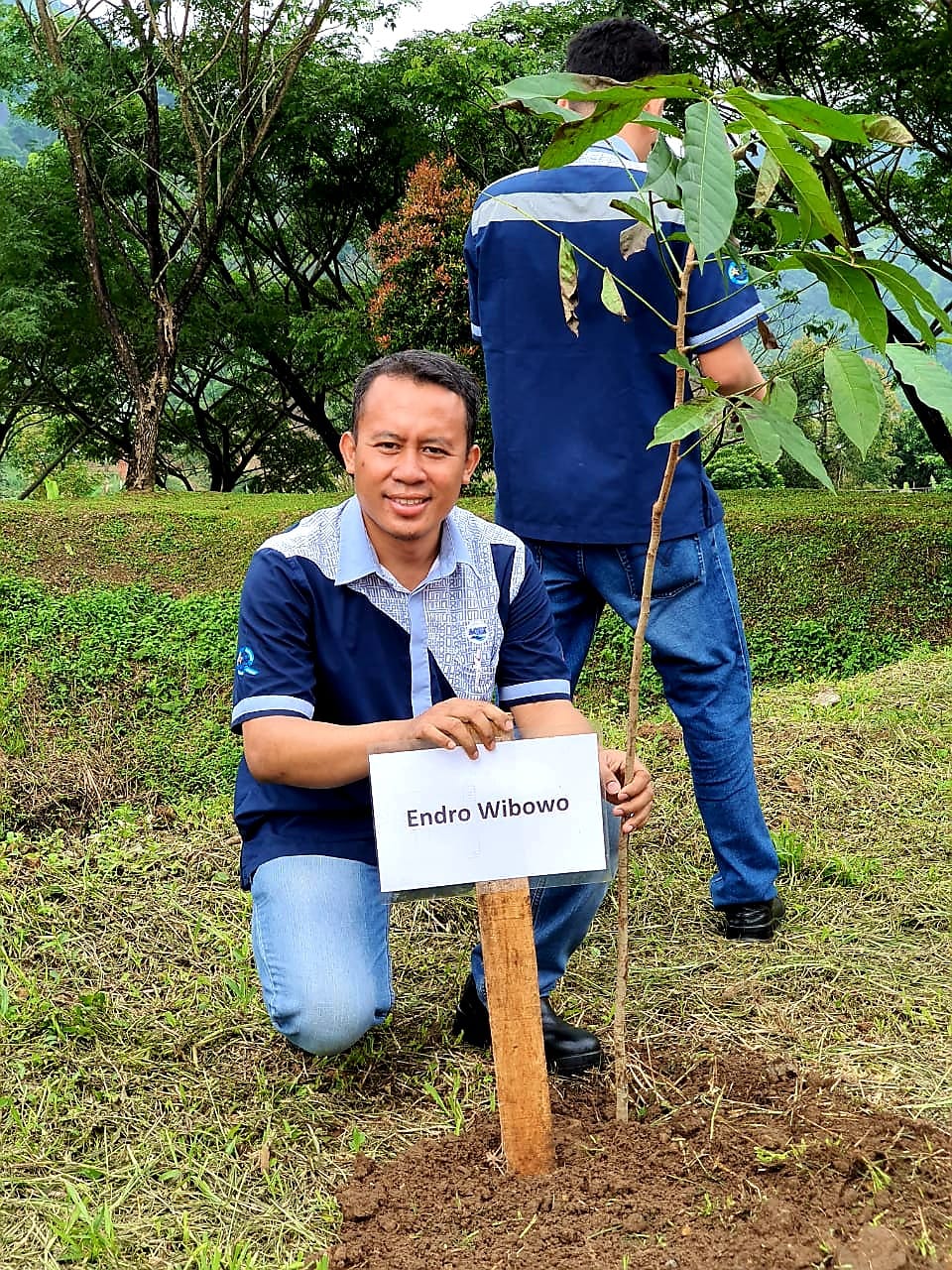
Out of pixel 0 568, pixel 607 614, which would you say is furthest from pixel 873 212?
pixel 0 568

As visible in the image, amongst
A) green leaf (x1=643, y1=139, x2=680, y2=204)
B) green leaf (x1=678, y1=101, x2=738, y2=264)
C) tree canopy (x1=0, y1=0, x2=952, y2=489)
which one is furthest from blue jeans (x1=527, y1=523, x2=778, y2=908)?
tree canopy (x1=0, y1=0, x2=952, y2=489)

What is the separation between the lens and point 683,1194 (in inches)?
71.8

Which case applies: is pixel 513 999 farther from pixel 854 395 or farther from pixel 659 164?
pixel 659 164

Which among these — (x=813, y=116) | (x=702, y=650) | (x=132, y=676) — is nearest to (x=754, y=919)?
(x=702, y=650)

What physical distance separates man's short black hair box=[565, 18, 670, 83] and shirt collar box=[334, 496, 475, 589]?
0.98 metres

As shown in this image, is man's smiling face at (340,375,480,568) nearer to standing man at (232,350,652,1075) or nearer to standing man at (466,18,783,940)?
standing man at (232,350,652,1075)

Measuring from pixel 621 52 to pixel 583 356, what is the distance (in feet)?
1.94

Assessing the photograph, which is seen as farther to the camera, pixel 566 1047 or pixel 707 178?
pixel 566 1047

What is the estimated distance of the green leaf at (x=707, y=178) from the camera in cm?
141

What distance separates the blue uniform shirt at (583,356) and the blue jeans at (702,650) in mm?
76

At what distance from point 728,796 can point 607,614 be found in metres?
3.21

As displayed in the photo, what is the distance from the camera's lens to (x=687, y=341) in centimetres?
247

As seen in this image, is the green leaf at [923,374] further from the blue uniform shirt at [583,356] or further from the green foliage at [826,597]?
the green foliage at [826,597]

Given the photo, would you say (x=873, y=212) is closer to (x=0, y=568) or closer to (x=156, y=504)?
(x=156, y=504)
